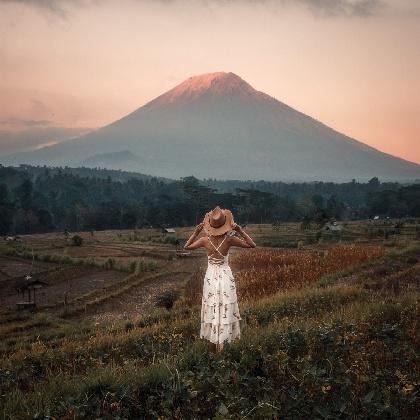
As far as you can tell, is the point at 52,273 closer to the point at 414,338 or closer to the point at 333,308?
the point at 333,308

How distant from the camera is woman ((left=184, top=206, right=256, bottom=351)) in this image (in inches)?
249

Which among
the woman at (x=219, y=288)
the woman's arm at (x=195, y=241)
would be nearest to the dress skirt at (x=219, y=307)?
the woman at (x=219, y=288)

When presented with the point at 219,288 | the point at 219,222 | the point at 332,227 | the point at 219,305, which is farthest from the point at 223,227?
the point at 332,227

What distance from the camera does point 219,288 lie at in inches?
253

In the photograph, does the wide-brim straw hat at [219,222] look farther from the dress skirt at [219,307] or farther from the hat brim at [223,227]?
the dress skirt at [219,307]

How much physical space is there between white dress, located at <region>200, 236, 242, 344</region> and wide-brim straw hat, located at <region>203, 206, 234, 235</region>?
0.20 meters

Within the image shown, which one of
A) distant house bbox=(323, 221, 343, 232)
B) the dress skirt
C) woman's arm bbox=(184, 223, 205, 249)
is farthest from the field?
distant house bbox=(323, 221, 343, 232)

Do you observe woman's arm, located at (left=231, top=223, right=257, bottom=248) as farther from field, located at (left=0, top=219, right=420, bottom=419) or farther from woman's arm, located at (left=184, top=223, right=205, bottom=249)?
field, located at (left=0, top=219, right=420, bottom=419)

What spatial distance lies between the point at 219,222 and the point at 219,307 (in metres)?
1.19

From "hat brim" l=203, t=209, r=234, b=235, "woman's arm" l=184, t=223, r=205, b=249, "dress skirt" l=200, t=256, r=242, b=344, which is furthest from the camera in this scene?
"woman's arm" l=184, t=223, r=205, b=249

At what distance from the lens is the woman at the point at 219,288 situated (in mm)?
6320

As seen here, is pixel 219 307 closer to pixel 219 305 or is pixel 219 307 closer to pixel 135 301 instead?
pixel 219 305

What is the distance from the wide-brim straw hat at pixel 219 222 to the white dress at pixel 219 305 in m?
0.20

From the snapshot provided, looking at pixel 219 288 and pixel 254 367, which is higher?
pixel 219 288
